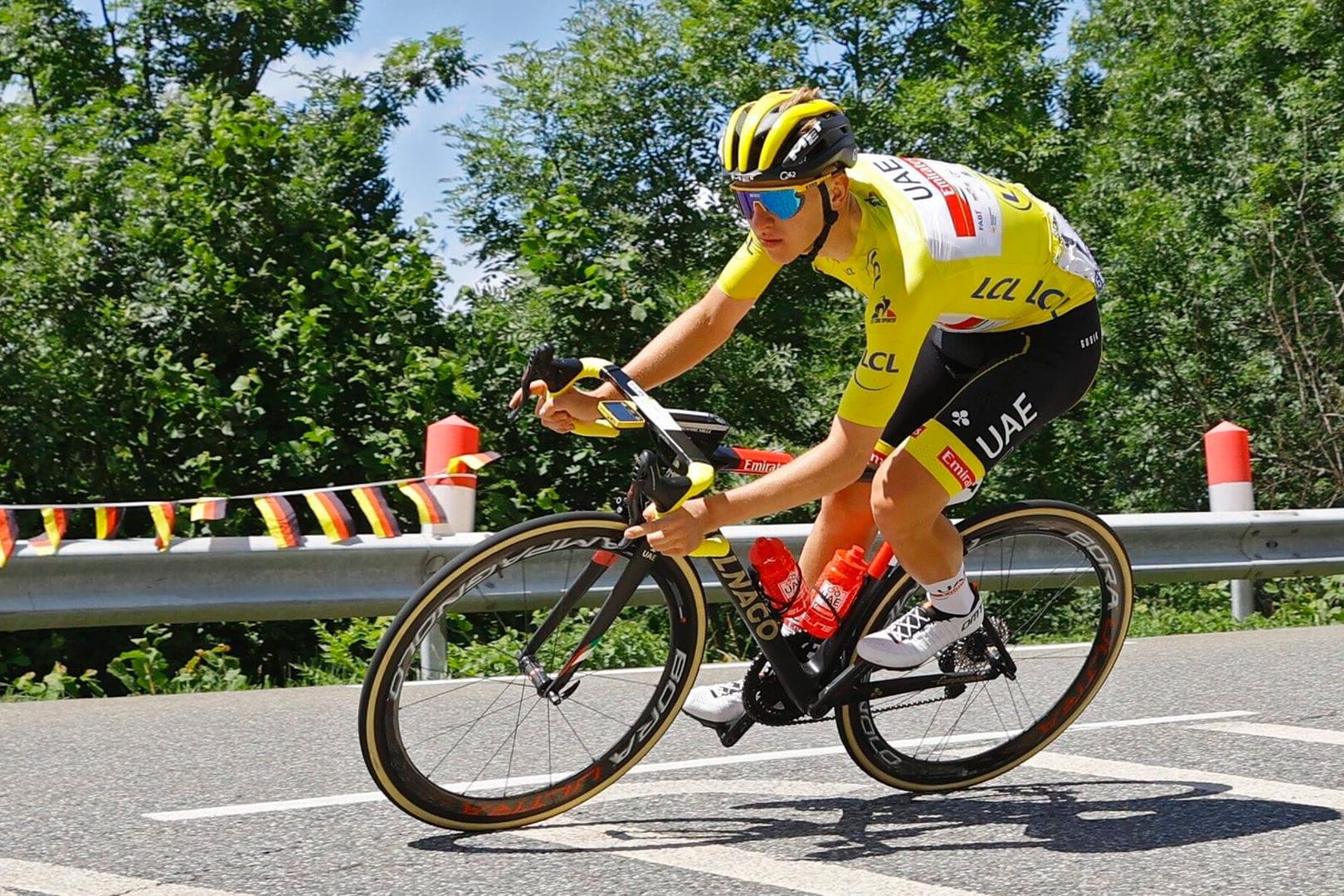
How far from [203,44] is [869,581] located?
81.1ft

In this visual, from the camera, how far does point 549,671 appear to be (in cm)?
410

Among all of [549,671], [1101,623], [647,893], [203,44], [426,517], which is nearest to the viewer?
[647,893]

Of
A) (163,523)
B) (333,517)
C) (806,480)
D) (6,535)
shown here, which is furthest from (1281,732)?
(6,535)

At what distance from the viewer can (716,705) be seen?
4.25m

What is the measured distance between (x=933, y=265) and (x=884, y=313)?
0.55 ft

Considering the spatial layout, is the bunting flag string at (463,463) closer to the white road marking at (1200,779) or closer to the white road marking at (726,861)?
the white road marking at (726,861)

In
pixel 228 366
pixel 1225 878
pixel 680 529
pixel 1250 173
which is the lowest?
pixel 1225 878

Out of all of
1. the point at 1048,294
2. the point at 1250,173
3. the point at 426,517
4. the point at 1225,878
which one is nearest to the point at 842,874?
the point at 1225,878

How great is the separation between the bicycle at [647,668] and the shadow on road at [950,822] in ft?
0.51

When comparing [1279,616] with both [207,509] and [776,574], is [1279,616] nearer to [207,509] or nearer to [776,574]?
[776,574]

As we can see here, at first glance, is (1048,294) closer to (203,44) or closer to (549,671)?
(549,671)

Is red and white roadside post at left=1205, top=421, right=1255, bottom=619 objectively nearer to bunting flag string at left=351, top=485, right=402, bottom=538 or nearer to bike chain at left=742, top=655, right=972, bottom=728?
bunting flag string at left=351, top=485, right=402, bottom=538

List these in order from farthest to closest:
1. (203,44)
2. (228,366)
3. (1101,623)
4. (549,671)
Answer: (203,44) < (228,366) < (1101,623) < (549,671)

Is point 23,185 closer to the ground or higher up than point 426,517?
higher up
